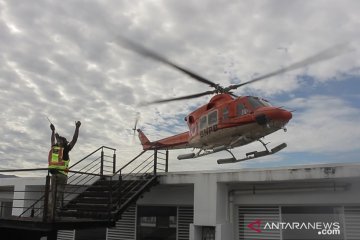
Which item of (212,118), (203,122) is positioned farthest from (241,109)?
(203,122)

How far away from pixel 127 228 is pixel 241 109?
674 cm

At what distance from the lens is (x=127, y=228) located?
1609 centimetres

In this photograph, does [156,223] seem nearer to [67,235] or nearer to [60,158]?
[67,235]

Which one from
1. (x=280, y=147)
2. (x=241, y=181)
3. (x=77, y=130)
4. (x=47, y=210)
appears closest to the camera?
(x=47, y=210)

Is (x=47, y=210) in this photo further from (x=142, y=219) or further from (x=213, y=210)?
(x=142, y=219)

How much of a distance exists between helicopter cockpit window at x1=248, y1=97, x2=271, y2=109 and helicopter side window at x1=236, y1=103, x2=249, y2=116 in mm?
329

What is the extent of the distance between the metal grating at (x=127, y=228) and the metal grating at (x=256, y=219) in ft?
15.2

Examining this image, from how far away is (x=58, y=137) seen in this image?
36.8 feet

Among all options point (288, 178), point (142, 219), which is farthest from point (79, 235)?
point (288, 178)

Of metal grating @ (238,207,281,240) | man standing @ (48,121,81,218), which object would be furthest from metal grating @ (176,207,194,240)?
man standing @ (48,121,81,218)

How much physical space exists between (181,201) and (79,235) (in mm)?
5597

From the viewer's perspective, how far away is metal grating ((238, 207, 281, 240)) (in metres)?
13.0

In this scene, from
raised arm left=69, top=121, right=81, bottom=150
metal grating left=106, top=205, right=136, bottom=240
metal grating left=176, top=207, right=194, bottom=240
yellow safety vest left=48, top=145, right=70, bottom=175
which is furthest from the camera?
metal grating left=106, top=205, right=136, bottom=240

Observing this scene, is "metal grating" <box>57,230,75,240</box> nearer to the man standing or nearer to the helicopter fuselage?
the helicopter fuselage
